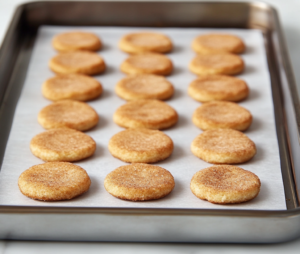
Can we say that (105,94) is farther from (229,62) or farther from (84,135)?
(229,62)

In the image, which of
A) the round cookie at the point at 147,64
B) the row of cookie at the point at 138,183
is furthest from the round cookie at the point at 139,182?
the round cookie at the point at 147,64

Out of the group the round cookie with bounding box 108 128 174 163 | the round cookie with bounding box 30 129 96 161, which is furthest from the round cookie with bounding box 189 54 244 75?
the round cookie with bounding box 30 129 96 161

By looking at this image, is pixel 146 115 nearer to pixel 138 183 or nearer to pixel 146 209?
pixel 138 183

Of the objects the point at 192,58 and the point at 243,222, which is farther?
the point at 192,58

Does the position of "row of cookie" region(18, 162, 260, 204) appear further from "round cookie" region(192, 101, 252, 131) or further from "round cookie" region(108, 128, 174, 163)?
"round cookie" region(192, 101, 252, 131)

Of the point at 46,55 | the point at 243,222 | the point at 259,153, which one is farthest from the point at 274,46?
the point at 243,222

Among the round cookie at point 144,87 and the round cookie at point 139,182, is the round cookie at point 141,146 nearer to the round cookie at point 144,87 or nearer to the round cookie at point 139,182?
the round cookie at point 139,182

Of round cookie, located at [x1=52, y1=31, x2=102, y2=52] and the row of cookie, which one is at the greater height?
round cookie, located at [x1=52, y1=31, x2=102, y2=52]

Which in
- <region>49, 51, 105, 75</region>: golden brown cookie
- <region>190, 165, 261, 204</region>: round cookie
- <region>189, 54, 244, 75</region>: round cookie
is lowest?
<region>190, 165, 261, 204</region>: round cookie
